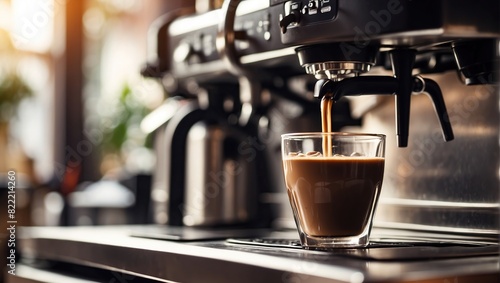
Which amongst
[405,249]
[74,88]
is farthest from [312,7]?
[74,88]

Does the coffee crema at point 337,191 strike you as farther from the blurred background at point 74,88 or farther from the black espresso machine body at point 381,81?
the blurred background at point 74,88

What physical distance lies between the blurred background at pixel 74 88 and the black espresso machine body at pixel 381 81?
2.41 meters

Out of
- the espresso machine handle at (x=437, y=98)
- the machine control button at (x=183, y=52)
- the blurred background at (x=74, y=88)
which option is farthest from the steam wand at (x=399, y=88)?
the blurred background at (x=74, y=88)

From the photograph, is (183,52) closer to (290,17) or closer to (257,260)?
(290,17)

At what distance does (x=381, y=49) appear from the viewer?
106 cm

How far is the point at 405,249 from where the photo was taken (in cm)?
92

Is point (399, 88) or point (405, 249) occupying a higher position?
point (399, 88)

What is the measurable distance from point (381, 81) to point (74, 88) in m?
4.19

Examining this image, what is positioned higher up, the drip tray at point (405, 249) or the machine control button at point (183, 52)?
the machine control button at point (183, 52)

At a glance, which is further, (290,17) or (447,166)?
(447,166)

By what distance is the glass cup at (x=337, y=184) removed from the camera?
95 centimetres

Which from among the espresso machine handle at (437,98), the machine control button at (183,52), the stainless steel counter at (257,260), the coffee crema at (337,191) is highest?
the machine control button at (183,52)

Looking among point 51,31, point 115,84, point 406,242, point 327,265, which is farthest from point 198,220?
point 51,31

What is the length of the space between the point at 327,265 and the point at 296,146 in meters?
0.25
